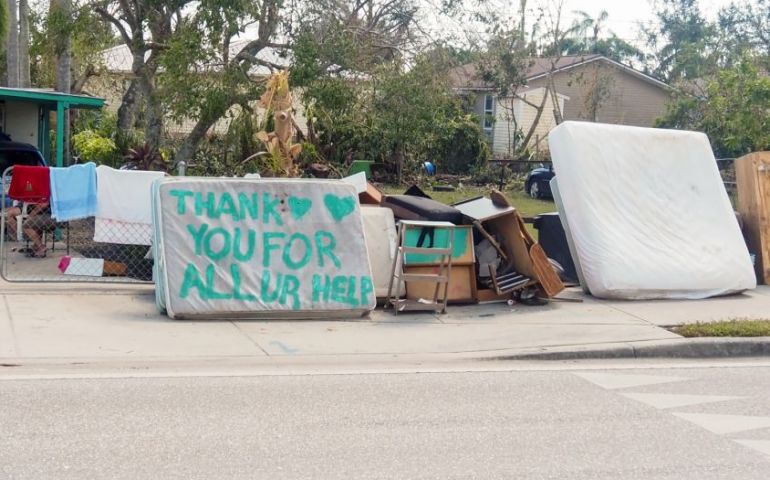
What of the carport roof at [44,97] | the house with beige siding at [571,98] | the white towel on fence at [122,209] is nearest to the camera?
the white towel on fence at [122,209]

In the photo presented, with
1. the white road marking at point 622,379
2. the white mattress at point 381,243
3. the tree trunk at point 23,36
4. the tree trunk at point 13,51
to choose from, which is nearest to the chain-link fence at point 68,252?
the white mattress at point 381,243

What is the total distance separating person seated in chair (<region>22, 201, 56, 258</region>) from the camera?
12.2m

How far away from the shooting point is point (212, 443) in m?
5.94

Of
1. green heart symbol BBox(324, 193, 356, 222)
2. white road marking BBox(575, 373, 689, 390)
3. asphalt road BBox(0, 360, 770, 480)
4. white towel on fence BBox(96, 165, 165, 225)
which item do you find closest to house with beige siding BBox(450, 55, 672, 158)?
white towel on fence BBox(96, 165, 165, 225)

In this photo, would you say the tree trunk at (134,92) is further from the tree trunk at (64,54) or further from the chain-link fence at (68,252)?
the chain-link fence at (68,252)

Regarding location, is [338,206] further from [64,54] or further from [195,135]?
[64,54]

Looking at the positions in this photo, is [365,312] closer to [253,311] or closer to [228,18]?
[253,311]

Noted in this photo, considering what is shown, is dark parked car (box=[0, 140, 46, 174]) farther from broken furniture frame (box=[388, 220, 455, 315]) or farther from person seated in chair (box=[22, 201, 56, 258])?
broken furniture frame (box=[388, 220, 455, 315])

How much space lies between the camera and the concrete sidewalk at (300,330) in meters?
8.45

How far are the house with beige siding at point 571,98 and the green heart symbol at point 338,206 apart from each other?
931 inches

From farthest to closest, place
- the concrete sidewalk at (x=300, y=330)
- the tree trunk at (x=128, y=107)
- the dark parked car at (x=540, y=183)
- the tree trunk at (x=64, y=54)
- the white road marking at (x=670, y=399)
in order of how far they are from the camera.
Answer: the dark parked car at (x=540, y=183) → the tree trunk at (x=128, y=107) → the tree trunk at (x=64, y=54) → the concrete sidewalk at (x=300, y=330) → the white road marking at (x=670, y=399)

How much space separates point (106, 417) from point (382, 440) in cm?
Result: 184

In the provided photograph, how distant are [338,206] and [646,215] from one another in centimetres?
416

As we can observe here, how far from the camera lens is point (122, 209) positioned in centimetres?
1147
